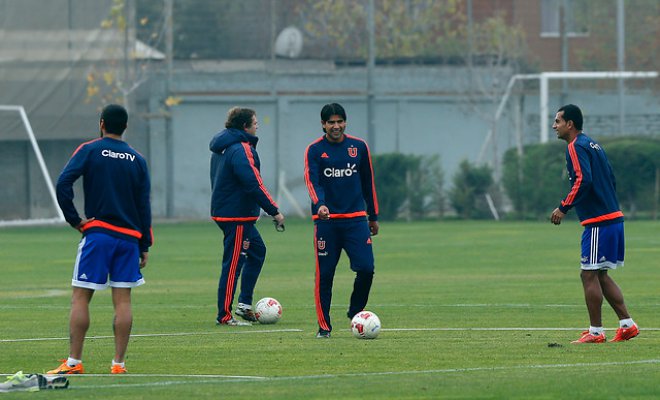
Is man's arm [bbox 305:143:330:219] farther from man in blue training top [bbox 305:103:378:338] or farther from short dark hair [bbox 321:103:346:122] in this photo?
short dark hair [bbox 321:103:346:122]

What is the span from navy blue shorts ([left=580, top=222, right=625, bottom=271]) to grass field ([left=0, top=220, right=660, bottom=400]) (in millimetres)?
701

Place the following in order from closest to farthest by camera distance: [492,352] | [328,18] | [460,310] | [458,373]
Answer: [458,373]
[492,352]
[460,310]
[328,18]

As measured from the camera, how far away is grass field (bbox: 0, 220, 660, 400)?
10344 millimetres

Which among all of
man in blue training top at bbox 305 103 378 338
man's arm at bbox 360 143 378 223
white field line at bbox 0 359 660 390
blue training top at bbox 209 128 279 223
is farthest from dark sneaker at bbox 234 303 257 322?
white field line at bbox 0 359 660 390

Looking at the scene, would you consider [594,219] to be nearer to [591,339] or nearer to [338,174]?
[591,339]

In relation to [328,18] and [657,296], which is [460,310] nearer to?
[657,296]

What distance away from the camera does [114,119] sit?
1140 centimetres

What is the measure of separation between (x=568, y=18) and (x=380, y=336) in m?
50.6

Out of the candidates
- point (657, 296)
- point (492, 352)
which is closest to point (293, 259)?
point (657, 296)

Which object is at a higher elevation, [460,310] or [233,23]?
[233,23]

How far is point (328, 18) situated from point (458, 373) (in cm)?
4290

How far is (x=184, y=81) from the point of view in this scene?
47062 mm

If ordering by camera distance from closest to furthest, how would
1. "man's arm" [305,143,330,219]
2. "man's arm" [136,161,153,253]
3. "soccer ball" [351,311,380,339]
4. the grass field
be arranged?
the grass field < "man's arm" [136,161,153,253] < "soccer ball" [351,311,380,339] < "man's arm" [305,143,330,219]

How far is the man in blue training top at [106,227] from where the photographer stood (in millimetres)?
11297
